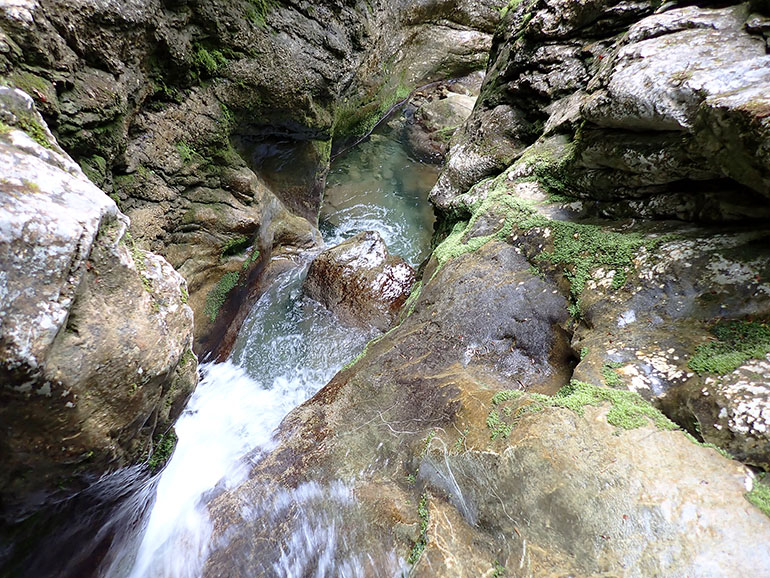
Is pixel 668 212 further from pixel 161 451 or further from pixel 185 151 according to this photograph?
pixel 185 151

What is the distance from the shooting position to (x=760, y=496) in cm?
236

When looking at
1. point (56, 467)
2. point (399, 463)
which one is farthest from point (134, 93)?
point (399, 463)

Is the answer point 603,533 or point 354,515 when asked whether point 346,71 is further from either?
point 603,533

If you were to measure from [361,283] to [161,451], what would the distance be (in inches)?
164

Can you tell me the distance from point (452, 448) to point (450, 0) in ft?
44.8

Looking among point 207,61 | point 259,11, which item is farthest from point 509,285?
point 259,11

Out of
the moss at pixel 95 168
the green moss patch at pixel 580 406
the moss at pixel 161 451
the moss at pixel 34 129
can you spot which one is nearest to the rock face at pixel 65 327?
the moss at pixel 34 129

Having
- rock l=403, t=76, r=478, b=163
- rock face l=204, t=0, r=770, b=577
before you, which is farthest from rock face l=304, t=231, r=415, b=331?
rock l=403, t=76, r=478, b=163

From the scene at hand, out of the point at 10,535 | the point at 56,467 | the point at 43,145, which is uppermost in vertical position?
the point at 43,145

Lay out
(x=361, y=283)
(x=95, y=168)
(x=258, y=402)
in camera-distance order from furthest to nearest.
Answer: (x=361, y=283)
(x=258, y=402)
(x=95, y=168)

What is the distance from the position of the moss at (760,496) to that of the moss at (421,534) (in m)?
2.11

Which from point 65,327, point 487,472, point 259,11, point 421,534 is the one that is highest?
point 259,11

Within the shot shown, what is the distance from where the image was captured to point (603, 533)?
2566 millimetres

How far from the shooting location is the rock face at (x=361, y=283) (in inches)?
271
